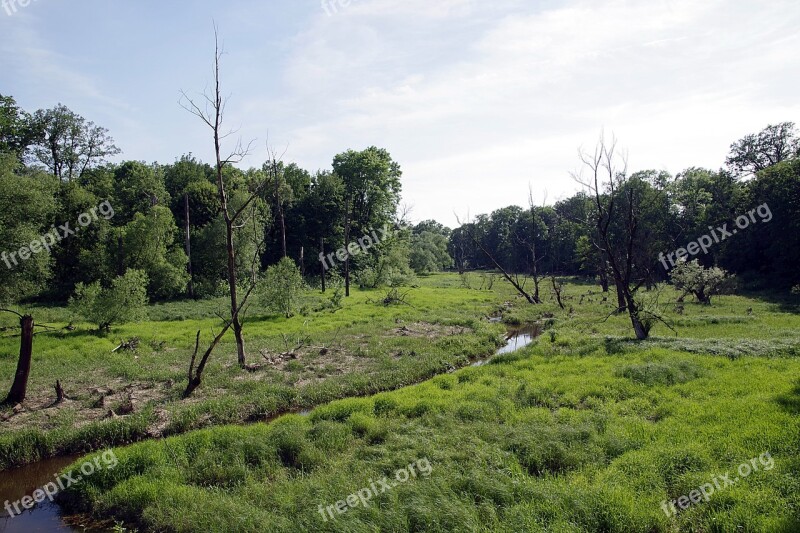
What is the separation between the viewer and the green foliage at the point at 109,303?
23.0 meters

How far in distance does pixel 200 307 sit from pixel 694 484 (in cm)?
3541

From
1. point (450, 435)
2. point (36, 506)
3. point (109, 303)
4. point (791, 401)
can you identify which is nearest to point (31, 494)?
point (36, 506)

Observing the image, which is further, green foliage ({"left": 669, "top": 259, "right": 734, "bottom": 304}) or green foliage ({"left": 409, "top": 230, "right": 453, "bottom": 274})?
green foliage ({"left": 409, "top": 230, "right": 453, "bottom": 274})

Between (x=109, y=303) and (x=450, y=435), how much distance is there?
2056cm

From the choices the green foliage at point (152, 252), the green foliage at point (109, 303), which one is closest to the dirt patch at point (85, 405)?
the green foliage at point (109, 303)

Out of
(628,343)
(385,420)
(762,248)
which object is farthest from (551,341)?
(762,248)

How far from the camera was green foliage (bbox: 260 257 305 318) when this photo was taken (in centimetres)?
3003

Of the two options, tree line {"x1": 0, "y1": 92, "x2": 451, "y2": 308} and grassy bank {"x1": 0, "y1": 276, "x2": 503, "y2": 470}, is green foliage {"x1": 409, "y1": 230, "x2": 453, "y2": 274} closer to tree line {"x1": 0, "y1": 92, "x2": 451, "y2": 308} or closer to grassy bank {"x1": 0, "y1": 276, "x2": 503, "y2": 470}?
tree line {"x1": 0, "y1": 92, "x2": 451, "y2": 308}

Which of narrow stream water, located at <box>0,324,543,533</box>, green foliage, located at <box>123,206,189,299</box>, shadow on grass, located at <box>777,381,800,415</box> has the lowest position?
narrow stream water, located at <box>0,324,543,533</box>

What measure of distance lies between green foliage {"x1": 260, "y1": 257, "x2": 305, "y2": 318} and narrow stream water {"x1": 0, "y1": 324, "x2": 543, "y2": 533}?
18427 millimetres

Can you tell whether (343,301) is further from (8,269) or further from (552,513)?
(552,513)

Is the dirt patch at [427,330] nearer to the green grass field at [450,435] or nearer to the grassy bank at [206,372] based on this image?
the grassy bank at [206,372]

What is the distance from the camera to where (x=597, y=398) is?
1347cm

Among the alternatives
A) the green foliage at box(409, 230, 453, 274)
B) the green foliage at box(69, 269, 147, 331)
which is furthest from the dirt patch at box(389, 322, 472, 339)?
the green foliage at box(409, 230, 453, 274)
